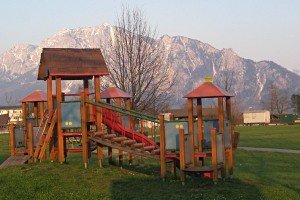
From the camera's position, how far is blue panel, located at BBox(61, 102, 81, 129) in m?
18.3

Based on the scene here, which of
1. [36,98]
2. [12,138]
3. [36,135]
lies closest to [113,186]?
[36,135]

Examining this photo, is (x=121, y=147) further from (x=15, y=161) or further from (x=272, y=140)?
(x=272, y=140)

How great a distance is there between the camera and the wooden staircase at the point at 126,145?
16.8 m

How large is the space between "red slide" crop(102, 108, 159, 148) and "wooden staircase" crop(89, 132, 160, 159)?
749 millimetres

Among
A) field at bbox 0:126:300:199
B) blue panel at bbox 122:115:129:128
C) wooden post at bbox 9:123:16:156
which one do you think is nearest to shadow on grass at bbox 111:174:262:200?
field at bbox 0:126:300:199

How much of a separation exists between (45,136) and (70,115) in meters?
1.62

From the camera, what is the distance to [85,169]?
670 inches

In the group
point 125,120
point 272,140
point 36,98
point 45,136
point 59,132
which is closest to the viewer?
point 59,132

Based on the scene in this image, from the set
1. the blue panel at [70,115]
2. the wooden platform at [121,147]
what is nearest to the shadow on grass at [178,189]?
the wooden platform at [121,147]

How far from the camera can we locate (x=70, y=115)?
18391 millimetres

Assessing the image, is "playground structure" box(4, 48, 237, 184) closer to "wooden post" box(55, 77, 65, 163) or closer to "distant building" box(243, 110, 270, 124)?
"wooden post" box(55, 77, 65, 163)

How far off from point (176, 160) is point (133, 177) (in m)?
1.90

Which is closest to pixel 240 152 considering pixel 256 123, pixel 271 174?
pixel 271 174

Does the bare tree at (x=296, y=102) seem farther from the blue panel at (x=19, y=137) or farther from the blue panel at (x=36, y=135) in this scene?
the blue panel at (x=36, y=135)
